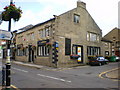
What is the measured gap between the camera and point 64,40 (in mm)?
21266

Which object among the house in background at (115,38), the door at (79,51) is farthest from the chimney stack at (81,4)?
the house in background at (115,38)

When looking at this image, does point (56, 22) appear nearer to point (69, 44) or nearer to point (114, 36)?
point (69, 44)

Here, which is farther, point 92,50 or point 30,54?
point 92,50

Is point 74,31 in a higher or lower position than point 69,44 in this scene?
higher

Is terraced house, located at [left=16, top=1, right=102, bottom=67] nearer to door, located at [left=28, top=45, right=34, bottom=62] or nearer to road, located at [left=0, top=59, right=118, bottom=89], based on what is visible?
door, located at [left=28, top=45, right=34, bottom=62]

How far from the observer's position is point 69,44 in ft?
72.2

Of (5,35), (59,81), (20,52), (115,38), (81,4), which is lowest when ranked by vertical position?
(59,81)

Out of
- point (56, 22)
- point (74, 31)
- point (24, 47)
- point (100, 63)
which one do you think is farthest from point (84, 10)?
point (24, 47)

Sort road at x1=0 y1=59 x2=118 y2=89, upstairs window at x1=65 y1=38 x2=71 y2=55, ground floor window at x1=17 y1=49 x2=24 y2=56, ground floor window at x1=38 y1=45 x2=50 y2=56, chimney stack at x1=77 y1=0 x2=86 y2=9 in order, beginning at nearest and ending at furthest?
1. road at x1=0 y1=59 x2=118 y2=89
2. upstairs window at x1=65 y1=38 x2=71 y2=55
3. ground floor window at x1=38 y1=45 x2=50 y2=56
4. chimney stack at x1=77 y1=0 x2=86 y2=9
5. ground floor window at x1=17 y1=49 x2=24 y2=56

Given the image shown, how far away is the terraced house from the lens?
808 inches

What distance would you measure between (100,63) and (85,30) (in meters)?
6.66

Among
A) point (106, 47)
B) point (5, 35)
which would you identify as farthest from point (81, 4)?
point (5, 35)

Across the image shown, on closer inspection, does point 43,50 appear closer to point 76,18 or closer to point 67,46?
point 67,46

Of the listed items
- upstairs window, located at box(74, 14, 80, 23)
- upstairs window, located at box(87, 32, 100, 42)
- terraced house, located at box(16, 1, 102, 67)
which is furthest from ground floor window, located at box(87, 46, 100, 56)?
upstairs window, located at box(74, 14, 80, 23)
